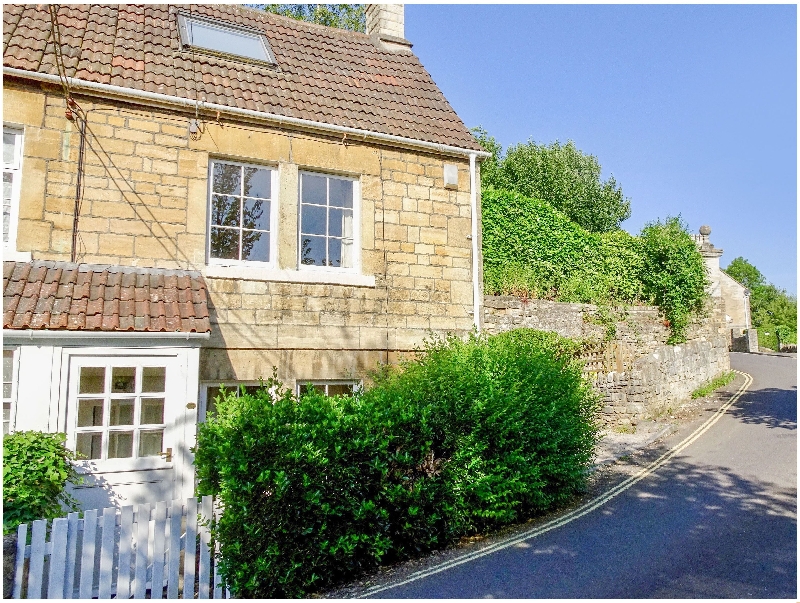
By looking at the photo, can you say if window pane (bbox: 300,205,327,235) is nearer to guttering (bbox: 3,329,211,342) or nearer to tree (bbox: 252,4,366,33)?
guttering (bbox: 3,329,211,342)

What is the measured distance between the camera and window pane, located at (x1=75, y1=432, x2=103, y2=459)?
7.30m

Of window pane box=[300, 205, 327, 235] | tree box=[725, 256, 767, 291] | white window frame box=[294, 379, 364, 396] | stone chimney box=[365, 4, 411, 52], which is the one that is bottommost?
white window frame box=[294, 379, 364, 396]

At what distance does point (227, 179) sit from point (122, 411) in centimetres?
390

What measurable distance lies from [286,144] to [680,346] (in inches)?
458

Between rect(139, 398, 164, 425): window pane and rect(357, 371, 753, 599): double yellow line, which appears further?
rect(139, 398, 164, 425): window pane

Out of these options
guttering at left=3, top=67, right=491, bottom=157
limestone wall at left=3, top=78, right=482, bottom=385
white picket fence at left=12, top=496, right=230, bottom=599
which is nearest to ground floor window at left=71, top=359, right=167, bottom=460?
limestone wall at left=3, top=78, right=482, bottom=385

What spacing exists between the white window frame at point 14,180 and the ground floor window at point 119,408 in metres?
2.17

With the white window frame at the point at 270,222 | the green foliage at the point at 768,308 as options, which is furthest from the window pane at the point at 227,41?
the green foliage at the point at 768,308

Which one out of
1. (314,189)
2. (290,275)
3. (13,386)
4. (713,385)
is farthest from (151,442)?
(713,385)

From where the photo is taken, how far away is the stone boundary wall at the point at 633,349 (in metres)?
13.0

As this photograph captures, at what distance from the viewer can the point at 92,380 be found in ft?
24.1

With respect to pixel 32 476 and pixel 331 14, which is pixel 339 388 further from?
pixel 331 14

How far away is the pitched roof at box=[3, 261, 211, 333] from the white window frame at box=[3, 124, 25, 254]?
0.43 metres

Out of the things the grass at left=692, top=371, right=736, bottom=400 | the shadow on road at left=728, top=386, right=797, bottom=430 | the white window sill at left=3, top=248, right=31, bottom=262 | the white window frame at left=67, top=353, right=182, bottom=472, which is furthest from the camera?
the grass at left=692, top=371, right=736, bottom=400
